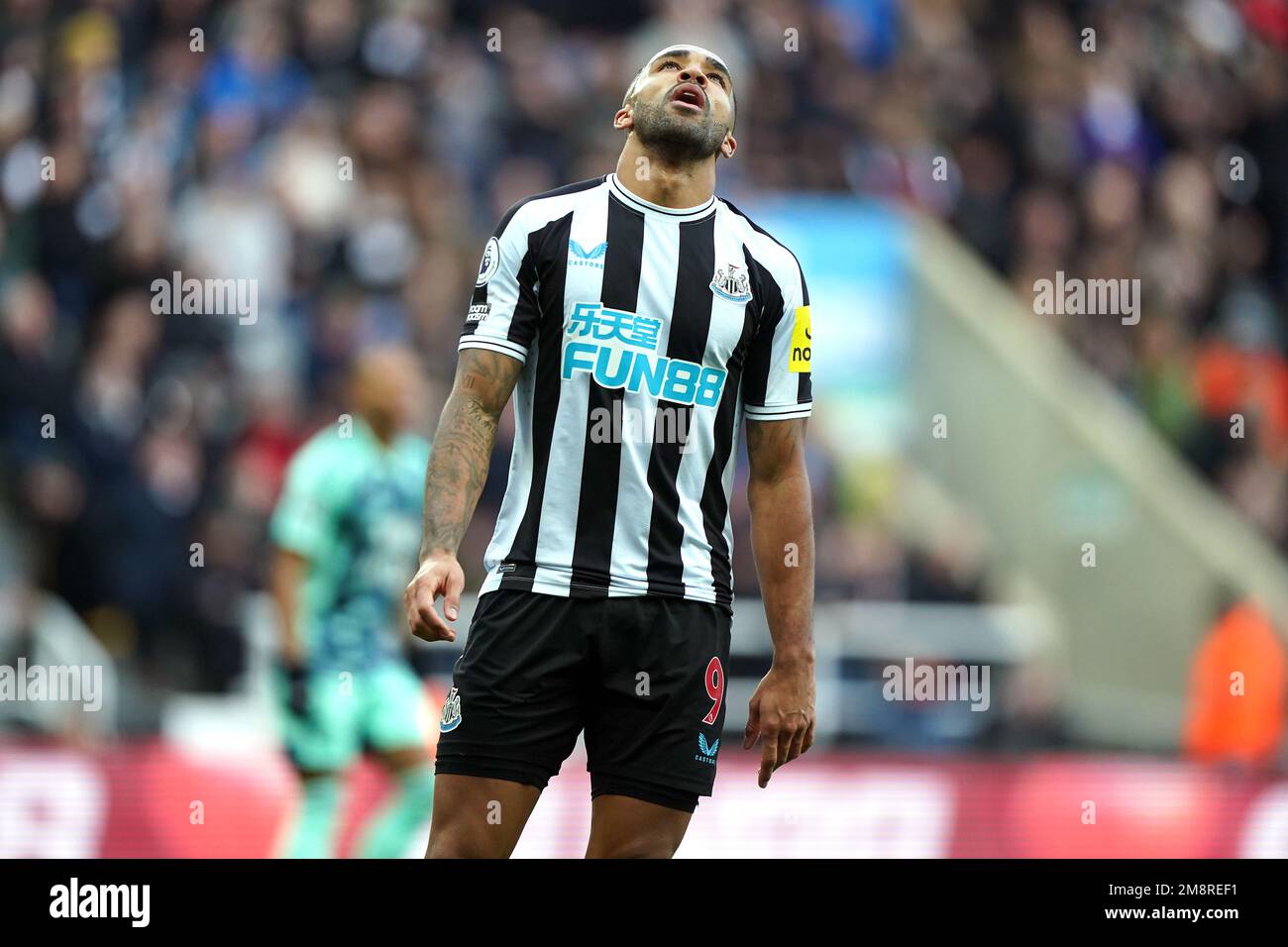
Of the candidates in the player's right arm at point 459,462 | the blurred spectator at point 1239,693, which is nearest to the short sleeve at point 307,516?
the player's right arm at point 459,462

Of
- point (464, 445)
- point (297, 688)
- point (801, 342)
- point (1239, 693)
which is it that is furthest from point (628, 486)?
point (1239, 693)

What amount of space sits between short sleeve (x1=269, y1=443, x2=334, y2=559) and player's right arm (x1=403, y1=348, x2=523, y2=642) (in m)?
3.31

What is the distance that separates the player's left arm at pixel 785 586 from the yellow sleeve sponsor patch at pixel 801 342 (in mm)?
146

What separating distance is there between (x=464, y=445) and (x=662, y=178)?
35.4 inches

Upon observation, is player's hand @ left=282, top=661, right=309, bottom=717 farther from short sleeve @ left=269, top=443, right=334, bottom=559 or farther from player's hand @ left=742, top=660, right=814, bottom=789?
player's hand @ left=742, top=660, right=814, bottom=789

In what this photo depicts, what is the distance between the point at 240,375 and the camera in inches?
443

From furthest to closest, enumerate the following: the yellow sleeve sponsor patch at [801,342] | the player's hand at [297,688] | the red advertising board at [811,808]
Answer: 1. the red advertising board at [811,808]
2. the player's hand at [297,688]
3. the yellow sleeve sponsor patch at [801,342]

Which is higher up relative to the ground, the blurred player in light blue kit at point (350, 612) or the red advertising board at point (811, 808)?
the blurred player in light blue kit at point (350, 612)

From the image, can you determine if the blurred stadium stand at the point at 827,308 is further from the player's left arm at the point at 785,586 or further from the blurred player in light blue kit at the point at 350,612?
the player's left arm at the point at 785,586

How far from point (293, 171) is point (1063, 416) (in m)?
5.39

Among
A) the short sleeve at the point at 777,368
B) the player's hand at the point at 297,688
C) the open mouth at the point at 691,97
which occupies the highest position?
the open mouth at the point at 691,97

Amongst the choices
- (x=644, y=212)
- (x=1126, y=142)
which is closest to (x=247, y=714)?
(x=644, y=212)

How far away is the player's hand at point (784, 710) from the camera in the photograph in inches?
193

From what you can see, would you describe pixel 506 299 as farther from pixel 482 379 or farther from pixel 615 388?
pixel 615 388
